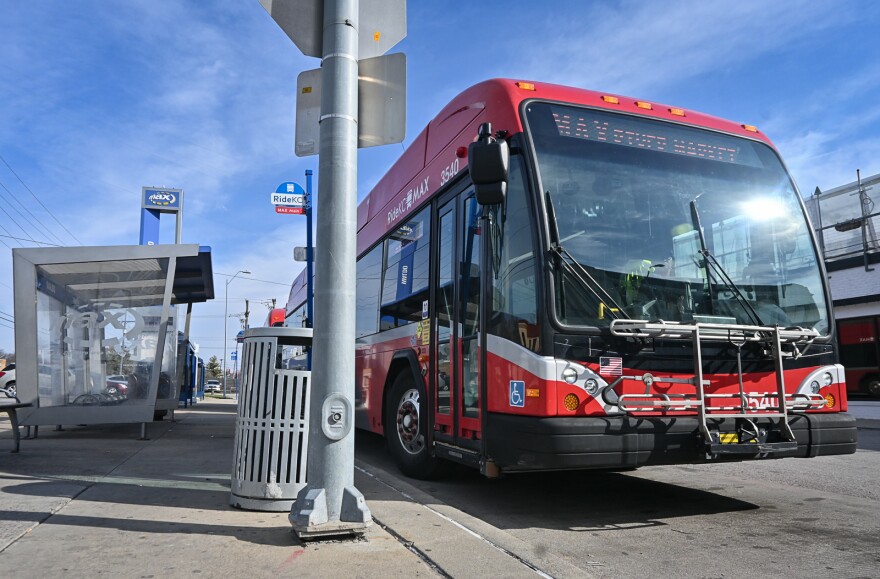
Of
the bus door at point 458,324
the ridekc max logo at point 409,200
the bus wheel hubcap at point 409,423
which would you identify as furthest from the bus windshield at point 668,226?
the bus wheel hubcap at point 409,423

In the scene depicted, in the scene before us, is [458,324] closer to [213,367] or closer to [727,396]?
[727,396]

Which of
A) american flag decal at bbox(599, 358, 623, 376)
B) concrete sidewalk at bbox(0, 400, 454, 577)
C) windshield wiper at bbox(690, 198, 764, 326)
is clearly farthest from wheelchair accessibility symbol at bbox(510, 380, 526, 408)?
windshield wiper at bbox(690, 198, 764, 326)

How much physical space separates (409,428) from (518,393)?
8.02ft

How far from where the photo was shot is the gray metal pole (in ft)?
13.4

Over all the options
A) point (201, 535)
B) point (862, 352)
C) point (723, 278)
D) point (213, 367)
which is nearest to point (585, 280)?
point (723, 278)

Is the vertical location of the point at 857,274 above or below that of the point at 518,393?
above

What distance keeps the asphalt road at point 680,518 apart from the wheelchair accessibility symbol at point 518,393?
0.90 m

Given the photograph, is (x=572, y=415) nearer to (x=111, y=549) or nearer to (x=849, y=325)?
(x=111, y=549)

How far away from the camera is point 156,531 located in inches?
168

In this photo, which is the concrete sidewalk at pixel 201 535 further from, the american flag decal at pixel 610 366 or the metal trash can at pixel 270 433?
the american flag decal at pixel 610 366

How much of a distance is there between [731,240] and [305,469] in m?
3.90

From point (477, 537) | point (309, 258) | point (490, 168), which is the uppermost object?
point (309, 258)

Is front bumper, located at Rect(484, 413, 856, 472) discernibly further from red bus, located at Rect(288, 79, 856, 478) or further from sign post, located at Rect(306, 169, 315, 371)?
sign post, located at Rect(306, 169, 315, 371)

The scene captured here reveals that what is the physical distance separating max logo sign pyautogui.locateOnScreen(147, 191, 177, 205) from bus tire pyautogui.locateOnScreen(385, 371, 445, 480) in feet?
A: 36.9
